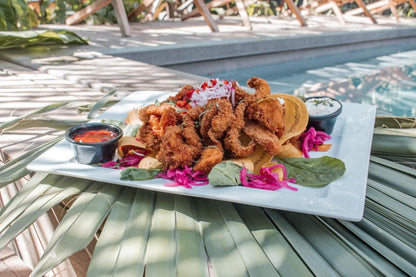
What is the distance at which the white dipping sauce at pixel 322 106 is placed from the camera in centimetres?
171

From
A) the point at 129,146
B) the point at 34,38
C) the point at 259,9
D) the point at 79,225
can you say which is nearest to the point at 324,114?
the point at 129,146

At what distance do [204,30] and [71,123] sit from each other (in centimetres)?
616

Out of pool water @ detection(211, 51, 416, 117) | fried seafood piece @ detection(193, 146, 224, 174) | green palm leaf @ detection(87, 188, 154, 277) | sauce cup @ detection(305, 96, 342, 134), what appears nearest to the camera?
green palm leaf @ detection(87, 188, 154, 277)

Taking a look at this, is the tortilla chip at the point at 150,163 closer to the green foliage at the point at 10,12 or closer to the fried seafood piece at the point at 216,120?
the fried seafood piece at the point at 216,120

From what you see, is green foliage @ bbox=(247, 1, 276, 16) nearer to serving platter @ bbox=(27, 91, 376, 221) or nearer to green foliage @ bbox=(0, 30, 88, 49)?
green foliage @ bbox=(0, 30, 88, 49)

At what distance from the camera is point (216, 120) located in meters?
1.41

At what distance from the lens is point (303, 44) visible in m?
6.84

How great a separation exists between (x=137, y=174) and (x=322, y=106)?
944 mm

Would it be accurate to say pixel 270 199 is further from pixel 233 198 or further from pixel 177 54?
pixel 177 54

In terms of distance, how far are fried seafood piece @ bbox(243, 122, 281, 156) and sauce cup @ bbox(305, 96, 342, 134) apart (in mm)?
305

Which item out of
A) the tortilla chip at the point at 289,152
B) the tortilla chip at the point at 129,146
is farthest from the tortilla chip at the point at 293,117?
the tortilla chip at the point at 129,146

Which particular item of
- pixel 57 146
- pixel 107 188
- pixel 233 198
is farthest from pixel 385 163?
pixel 57 146

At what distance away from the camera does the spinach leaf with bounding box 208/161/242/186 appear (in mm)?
1211

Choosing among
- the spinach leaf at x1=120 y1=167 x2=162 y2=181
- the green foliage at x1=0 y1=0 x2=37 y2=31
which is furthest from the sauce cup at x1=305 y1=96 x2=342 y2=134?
the green foliage at x1=0 y1=0 x2=37 y2=31
